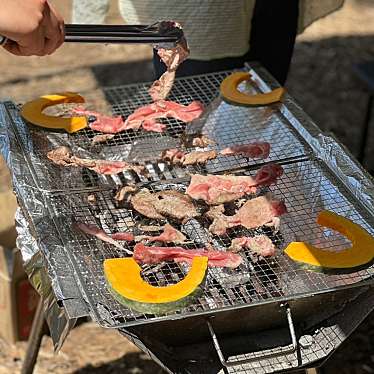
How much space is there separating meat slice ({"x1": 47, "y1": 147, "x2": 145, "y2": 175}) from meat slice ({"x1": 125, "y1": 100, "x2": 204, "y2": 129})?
199 mm

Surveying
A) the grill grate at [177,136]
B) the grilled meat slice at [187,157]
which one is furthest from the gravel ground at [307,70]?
the grilled meat slice at [187,157]

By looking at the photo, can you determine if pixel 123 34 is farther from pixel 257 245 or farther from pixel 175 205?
pixel 257 245

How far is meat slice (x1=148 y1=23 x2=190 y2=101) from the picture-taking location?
203cm

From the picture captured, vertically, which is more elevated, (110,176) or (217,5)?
(217,5)

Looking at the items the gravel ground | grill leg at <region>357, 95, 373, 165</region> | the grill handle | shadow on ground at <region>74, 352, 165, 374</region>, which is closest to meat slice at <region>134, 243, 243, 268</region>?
the grill handle

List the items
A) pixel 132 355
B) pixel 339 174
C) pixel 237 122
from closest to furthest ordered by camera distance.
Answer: pixel 339 174 → pixel 237 122 → pixel 132 355

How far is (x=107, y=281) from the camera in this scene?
1572 mm

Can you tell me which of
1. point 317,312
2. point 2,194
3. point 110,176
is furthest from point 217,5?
point 317,312

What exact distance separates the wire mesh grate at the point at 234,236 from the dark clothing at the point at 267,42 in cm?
68

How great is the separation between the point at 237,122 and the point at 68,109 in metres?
0.49

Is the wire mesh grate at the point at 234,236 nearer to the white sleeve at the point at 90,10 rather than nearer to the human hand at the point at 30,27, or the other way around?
the human hand at the point at 30,27

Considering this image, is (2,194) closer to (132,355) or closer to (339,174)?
(132,355)

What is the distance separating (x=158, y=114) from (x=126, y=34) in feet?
1.17

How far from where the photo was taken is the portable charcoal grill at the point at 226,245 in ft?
5.21
